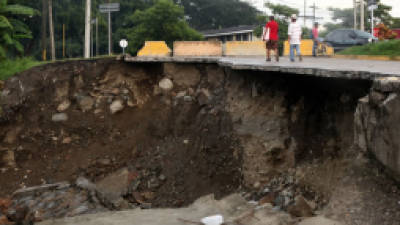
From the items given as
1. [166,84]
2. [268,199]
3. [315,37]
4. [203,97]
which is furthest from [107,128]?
[315,37]

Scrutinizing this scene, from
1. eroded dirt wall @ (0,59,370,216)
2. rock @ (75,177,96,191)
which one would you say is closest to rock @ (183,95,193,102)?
eroded dirt wall @ (0,59,370,216)

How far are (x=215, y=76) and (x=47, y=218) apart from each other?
6.39 metres

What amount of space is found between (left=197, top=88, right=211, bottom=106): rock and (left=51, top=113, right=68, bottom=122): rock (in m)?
4.50

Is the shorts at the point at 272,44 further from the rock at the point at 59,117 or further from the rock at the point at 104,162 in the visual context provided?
the rock at the point at 59,117

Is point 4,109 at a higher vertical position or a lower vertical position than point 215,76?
lower

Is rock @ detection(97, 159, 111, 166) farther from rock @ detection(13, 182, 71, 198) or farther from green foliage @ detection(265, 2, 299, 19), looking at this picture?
green foliage @ detection(265, 2, 299, 19)

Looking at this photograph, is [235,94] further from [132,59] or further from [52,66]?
[52,66]

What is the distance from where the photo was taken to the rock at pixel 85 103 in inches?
625

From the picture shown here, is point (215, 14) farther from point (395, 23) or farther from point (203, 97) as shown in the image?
point (203, 97)

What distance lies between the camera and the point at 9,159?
14641mm

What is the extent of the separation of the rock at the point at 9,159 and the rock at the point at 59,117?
5.53 ft

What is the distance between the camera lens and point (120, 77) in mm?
16344

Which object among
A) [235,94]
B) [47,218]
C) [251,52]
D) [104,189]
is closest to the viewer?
[47,218]

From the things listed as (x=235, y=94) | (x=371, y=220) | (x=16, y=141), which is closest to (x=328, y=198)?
(x=371, y=220)
